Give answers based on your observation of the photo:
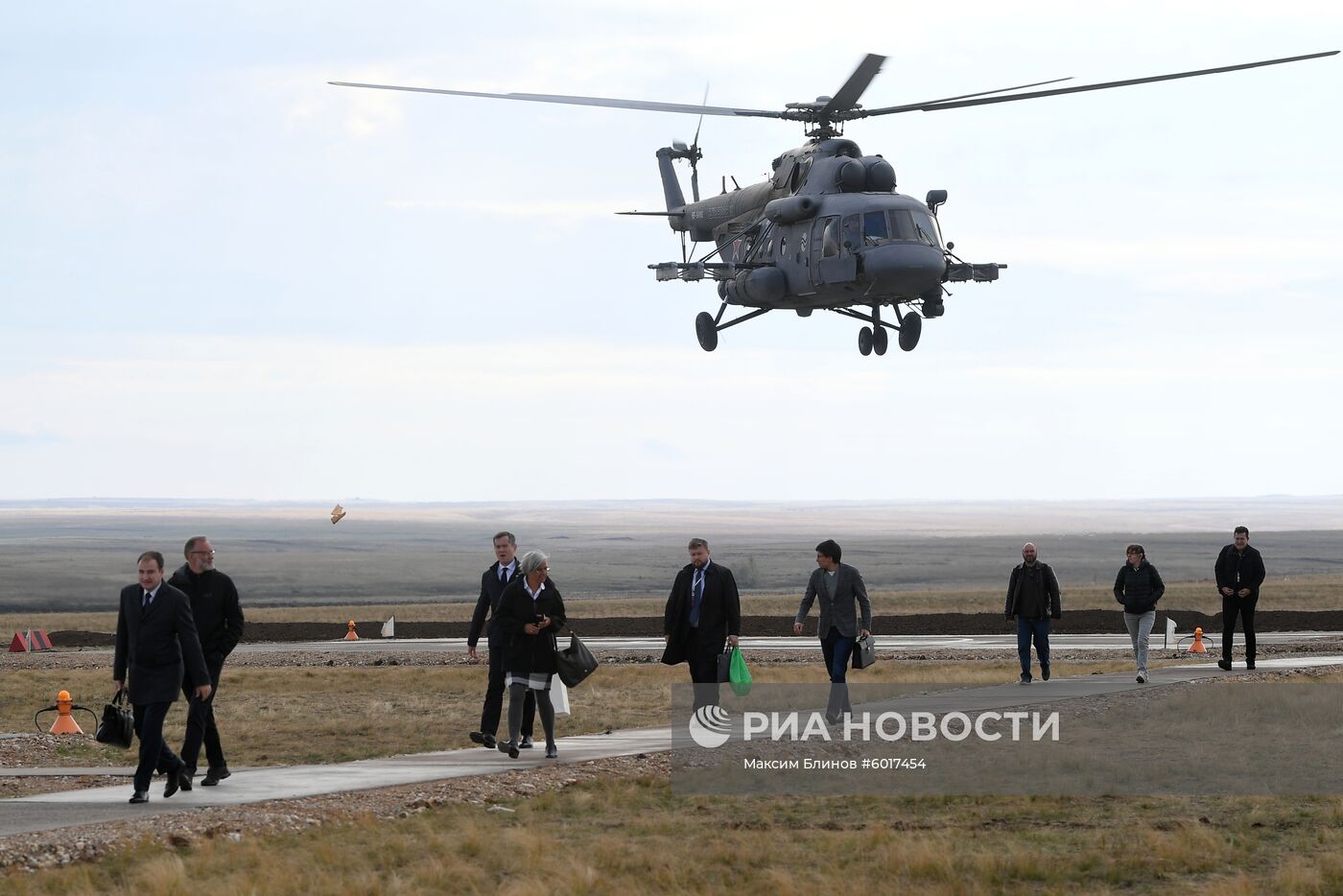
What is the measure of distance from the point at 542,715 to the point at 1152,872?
596 centimetres

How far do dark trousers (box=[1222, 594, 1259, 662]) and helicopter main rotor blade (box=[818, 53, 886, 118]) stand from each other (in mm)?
11113

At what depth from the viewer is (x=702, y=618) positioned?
52.0 ft

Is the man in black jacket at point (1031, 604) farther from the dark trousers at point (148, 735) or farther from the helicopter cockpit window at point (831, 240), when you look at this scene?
the dark trousers at point (148, 735)

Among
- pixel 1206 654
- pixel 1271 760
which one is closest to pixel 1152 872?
pixel 1271 760

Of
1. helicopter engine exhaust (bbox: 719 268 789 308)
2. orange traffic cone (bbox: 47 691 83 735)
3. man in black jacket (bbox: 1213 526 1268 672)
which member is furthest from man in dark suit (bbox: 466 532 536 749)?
helicopter engine exhaust (bbox: 719 268 789 308)

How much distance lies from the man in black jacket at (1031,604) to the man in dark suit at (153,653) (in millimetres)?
11242

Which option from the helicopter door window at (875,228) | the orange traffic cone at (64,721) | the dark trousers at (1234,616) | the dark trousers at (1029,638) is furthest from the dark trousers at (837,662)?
the helicopter door window at (875,228)

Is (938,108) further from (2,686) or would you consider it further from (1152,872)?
(1152,872)

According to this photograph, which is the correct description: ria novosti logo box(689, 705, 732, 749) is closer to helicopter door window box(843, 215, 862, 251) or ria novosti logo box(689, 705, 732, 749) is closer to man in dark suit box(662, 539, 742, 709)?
man in dark suit box(662, 539, 742, 709)

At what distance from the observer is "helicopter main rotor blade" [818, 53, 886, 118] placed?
29031 mm

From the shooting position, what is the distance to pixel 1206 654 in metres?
29.3

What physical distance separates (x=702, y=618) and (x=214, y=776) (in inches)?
175

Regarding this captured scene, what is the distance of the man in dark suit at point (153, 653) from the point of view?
41.2 ft

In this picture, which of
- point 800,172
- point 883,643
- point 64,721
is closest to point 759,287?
point 800,172
